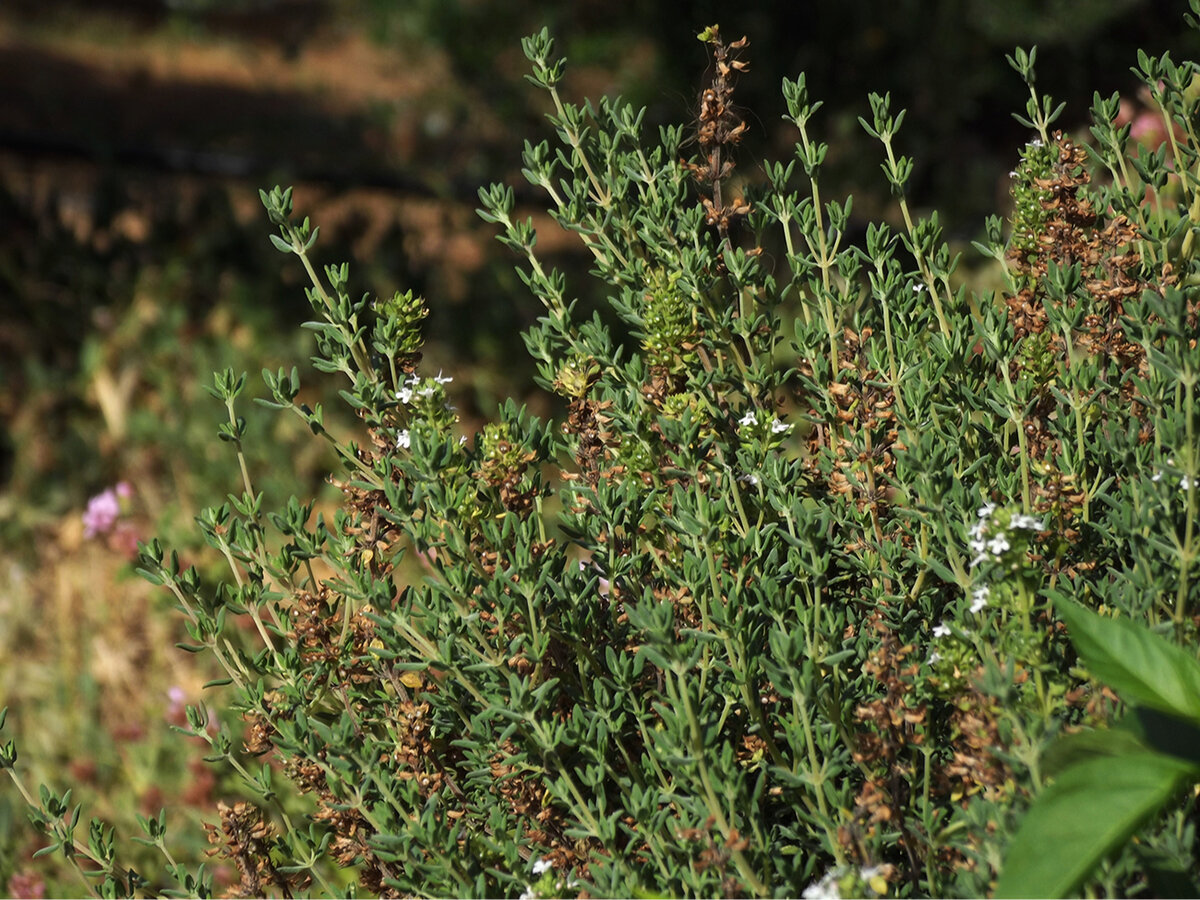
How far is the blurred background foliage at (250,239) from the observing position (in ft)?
11.2

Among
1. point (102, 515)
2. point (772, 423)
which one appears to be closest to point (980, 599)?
point (772, 423)

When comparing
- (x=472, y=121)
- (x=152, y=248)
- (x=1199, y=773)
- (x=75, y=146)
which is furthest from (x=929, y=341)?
(x=472, y=121)

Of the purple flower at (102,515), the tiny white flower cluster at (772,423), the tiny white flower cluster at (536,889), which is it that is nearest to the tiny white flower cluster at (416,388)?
the tiny white flower cluster at (772,423)

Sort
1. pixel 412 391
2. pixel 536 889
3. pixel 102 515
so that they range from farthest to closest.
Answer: pixel 102 515 < pixel 412 391 < pixel 536 889

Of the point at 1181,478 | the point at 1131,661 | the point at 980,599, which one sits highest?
the point at 1181,478

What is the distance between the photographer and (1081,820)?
1057mm

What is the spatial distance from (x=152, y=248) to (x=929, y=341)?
142 inches

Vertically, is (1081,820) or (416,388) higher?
(416,388)

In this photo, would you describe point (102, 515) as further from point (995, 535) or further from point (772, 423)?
point (995, 535)

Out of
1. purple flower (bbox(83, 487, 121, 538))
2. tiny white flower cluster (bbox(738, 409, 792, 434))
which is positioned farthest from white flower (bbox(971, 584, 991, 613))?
purple flower (bbox(83, 487, 121, 538))

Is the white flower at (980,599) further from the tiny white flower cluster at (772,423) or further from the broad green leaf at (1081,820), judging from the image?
the tiny white flower cluster at (772,423)

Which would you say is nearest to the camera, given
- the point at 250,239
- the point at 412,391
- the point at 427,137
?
the point at 412,391

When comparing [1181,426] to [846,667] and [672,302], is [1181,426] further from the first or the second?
[672,302]

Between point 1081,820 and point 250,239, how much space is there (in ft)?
13.6
